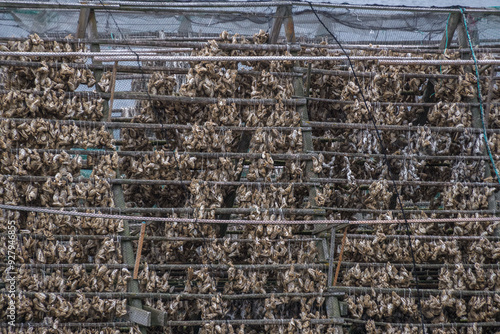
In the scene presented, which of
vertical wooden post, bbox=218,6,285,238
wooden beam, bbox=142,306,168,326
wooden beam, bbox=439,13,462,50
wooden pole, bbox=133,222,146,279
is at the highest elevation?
wooden beam, bbox=439,13,462,50

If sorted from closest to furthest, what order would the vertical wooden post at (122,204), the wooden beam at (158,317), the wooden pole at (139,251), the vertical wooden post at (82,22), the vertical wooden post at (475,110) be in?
the wooden beam at (158,317)
the wooden pole at (139,251)
the vertical wooden post at (122,204)
the vertical wooden post at (82,22)
the vertical wooden post at (475,110)

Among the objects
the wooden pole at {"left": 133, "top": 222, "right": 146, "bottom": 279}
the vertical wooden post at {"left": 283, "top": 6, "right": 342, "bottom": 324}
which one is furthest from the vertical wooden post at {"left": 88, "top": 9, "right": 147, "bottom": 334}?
the vertical wooden post at {"left": 283, "top": 6, "right": 342, "bottom": 324}

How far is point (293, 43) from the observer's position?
640 centimetres

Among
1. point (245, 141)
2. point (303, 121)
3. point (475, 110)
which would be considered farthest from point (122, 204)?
point (475, 110)

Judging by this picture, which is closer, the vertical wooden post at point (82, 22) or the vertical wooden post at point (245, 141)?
the vertical wooden post at point (82, 22)

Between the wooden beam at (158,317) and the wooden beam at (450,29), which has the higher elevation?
the wooden beam at (450,29)

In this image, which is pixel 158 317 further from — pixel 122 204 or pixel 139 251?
pixel 122 204

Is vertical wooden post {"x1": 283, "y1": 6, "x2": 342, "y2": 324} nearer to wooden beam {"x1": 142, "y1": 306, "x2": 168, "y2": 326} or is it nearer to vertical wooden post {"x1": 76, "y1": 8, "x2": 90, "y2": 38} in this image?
wooden beam {"x1": 142, "y1": 306, "x2": 168, "y2": 326}

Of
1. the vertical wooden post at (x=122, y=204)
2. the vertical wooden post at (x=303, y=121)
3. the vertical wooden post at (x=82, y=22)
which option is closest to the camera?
the vertical wooden post at (x=122, y=204)

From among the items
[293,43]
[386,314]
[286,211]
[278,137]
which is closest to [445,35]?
[293,43]

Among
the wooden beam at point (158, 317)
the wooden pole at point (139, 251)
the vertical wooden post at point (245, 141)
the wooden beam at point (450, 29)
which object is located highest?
the wooden beam at point (450, 29)

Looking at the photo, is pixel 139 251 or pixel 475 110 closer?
pixel 139 251

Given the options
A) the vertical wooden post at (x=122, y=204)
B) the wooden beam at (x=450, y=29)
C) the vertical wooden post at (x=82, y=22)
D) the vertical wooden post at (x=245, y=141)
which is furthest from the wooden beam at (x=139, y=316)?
the wooden beam at (x=450, y=29)

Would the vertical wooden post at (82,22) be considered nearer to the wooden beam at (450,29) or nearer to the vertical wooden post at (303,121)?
the vertical wooden post at (303,121)
